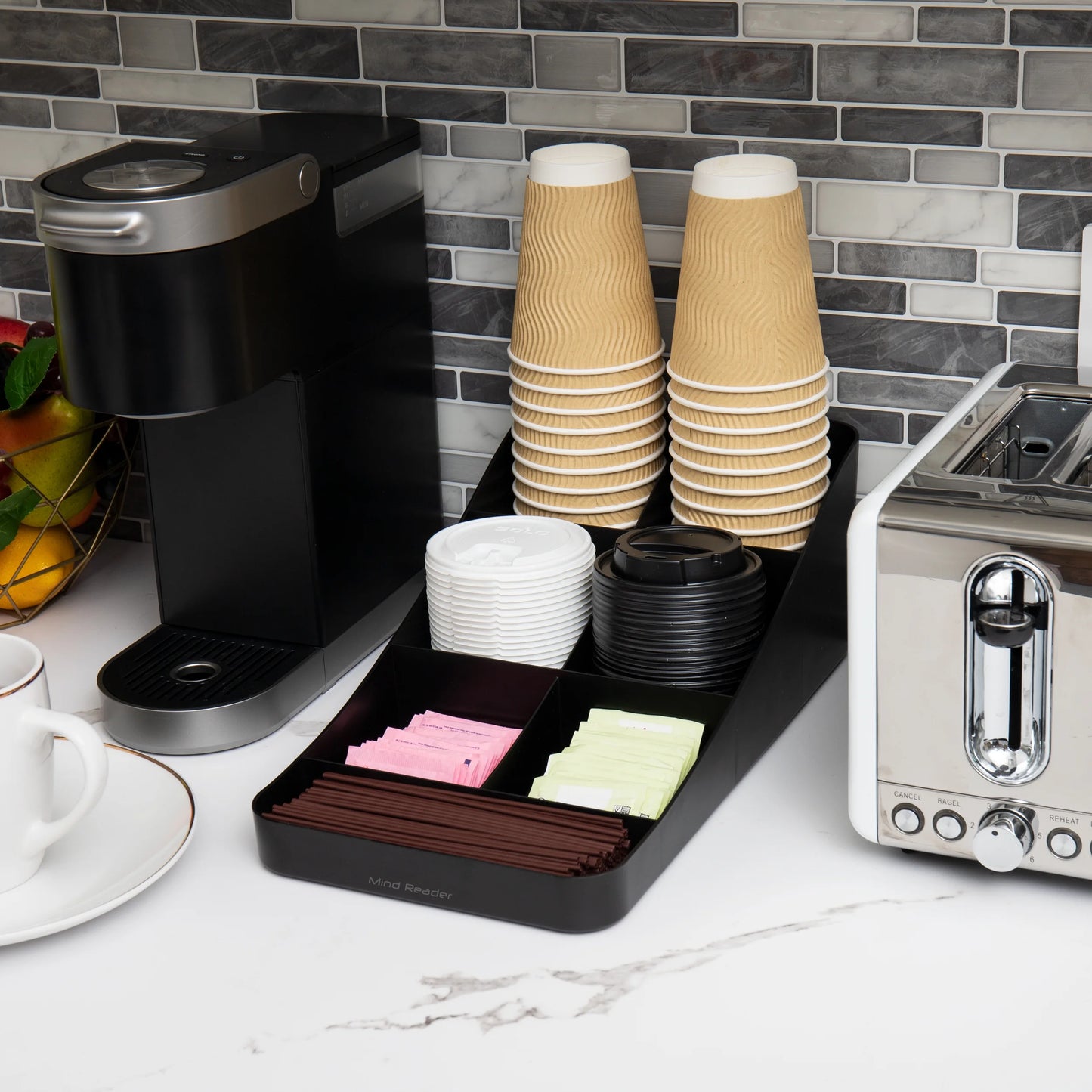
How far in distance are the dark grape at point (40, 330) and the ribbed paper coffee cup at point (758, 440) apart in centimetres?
56

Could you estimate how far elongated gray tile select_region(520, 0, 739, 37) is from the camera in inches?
44.6

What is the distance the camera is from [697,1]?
1135mm

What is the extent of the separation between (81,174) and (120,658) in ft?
1.19

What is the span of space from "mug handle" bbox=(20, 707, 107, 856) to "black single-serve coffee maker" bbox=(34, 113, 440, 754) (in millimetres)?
193

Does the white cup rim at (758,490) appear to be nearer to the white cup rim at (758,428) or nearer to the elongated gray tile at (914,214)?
the white cup rim at (758,428)

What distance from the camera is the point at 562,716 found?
1026mm

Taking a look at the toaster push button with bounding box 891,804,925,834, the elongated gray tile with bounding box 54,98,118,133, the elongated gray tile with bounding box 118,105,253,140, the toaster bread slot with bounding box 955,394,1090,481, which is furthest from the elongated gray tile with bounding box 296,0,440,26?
the toaster push button with bounding box 891,804,925,834

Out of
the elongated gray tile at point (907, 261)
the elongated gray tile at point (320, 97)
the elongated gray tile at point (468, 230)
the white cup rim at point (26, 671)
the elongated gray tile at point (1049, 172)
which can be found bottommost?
the white cup rim at point (26, 671)

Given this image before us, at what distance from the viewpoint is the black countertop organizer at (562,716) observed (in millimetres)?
874

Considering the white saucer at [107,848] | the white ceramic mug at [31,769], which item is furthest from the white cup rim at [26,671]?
the white saucer at [107,848]

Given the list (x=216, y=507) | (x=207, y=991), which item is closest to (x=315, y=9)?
(x=216, y=507)

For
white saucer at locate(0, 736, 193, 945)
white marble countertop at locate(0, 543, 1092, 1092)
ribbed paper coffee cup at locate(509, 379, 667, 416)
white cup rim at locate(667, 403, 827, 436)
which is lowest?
white marble countertop at locate(0, 543, 1092, 1092)

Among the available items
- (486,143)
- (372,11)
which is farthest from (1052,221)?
(372,11)

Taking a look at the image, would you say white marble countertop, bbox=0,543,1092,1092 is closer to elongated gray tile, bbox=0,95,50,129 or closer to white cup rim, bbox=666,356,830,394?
white cup rim, bbox=666,356,830,394
